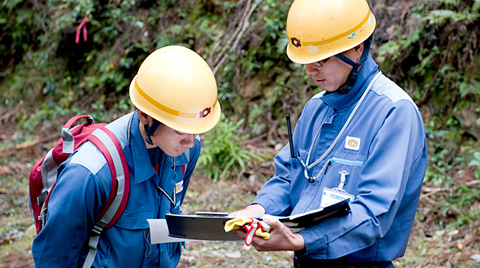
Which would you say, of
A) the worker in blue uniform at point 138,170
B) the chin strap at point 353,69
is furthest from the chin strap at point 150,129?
the chin strap at point 353,69

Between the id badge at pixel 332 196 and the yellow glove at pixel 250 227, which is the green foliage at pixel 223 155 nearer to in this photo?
the id badge at pixel 332 196

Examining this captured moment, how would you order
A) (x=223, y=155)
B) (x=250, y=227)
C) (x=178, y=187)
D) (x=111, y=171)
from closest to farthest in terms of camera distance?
(x=250, y=227), (x=111, y=171), (x=178, y=187), (x=223, y=155)

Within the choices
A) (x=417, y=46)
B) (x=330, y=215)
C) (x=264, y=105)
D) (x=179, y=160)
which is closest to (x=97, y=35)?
(x=264, y=105)

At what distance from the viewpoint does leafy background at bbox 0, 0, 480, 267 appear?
16.8 feet

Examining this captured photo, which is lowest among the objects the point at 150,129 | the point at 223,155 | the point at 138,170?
the point at 223,155

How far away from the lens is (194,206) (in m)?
5.97

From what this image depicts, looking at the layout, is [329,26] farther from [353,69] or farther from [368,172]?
[368,172]

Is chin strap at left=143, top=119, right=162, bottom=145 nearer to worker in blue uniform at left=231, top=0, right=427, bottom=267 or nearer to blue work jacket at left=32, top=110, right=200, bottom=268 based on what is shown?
blue work jacket at left=32, top=110, right=200, bottom=268

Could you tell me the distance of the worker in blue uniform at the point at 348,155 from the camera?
191 cm

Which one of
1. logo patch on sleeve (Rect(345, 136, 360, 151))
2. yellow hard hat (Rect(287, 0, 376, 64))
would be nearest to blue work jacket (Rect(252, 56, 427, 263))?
logo patch on sleeve (Rect(345, 136, 360, 151))

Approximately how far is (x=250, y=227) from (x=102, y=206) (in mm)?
685

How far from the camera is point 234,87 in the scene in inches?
323

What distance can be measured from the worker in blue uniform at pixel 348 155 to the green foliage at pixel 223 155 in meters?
4.36

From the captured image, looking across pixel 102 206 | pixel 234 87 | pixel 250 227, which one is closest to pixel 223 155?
pixel 234 87
